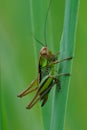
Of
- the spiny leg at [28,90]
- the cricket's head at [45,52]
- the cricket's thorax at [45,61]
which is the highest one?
the cricket's head at [45,52]

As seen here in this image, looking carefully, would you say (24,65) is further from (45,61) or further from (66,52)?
(66,52)

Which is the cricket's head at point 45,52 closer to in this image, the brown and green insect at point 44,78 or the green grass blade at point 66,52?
the brown and green insect at point 44,78

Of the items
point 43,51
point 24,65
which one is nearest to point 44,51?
point 43,51

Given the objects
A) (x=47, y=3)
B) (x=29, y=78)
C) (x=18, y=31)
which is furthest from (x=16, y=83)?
(x=47, y=3)

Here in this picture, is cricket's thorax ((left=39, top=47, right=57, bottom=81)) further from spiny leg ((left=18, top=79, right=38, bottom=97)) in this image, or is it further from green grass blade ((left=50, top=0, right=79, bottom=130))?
green grass blade ((left=50, top=0, right=79, bottom=130))

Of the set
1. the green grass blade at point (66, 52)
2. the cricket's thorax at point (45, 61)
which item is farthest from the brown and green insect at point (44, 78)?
the green grass blade at point (66, 52)

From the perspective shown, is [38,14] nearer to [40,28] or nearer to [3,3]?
[40,28]

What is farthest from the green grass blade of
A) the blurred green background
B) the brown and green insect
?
the blurred green background
